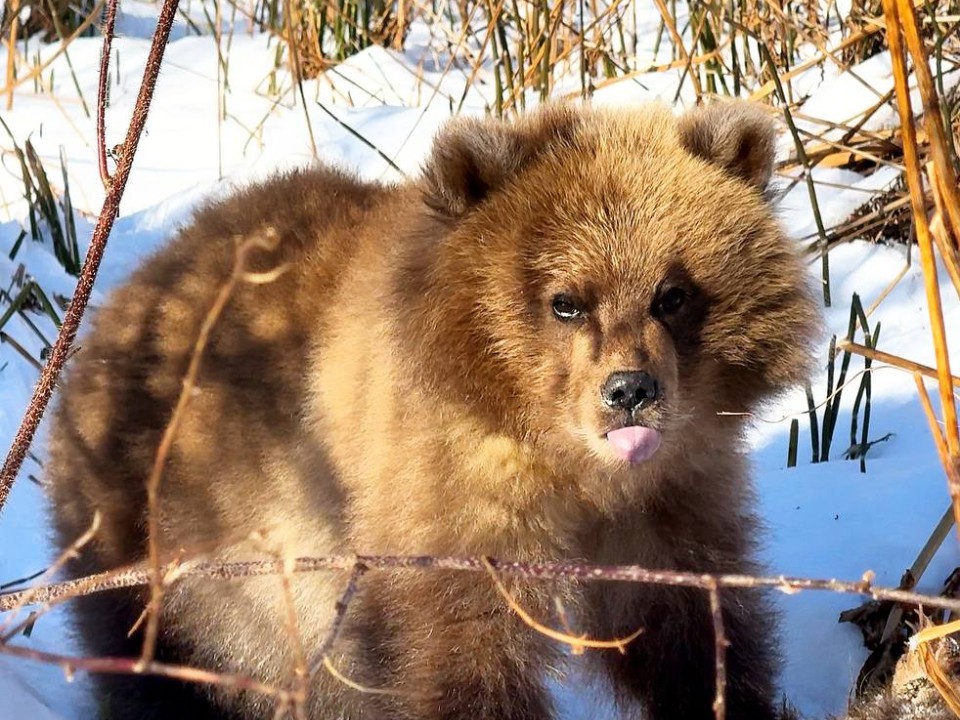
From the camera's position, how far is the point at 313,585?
3623 millimetres

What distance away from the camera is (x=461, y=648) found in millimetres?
3125

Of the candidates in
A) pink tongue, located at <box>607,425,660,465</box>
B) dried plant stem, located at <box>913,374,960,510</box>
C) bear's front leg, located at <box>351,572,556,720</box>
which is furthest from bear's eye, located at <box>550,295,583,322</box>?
dried plant stem, located at <box>913,374,960,510</box>

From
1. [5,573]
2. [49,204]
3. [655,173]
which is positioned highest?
[655,173]

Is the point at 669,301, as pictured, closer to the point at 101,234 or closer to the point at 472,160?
the point at 472,160

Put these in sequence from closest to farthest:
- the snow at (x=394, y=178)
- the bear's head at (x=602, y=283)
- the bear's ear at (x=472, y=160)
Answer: the bear's head at (x=602, y=283) < the bear's ear at (x=472, y=160) < the snow at (x=394, y=178)

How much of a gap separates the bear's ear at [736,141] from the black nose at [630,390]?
668mm

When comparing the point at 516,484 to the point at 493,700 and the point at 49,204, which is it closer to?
the point at 493,700

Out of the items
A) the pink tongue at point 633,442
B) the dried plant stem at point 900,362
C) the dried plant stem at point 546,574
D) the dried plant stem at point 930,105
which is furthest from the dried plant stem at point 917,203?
the pink tongue at point 633,442

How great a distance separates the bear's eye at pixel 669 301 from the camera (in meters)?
3.08

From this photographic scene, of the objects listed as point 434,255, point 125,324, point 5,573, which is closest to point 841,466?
point 434,255

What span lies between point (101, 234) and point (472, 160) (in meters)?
0.85

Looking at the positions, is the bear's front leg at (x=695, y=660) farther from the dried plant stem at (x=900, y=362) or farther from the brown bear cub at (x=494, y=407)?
the dried plant stem at (x=900, y=362)

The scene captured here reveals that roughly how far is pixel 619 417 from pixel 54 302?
3480 mm

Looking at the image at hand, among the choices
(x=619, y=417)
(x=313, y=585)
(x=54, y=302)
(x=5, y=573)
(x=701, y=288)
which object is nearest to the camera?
(x=619, y=417)
